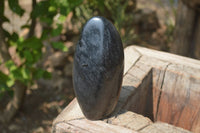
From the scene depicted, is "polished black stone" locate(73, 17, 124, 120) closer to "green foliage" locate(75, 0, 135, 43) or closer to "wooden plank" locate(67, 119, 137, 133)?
"wooden plank" locate(67, 119, 137, 133)

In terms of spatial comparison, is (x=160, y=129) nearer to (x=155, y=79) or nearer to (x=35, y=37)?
(x=155, y=79)

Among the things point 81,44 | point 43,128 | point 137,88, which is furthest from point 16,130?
point 81,44

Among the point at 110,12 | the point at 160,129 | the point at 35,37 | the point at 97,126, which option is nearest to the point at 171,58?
the point at 160,129

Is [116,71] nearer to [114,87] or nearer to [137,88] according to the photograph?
[114,87]

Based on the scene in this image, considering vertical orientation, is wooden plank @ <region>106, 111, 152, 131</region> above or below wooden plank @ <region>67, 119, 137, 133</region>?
above

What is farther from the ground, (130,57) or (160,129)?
(130,57)

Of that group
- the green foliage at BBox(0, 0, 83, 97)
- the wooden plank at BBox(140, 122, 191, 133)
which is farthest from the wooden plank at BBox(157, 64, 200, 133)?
the green foliage at BBox(0, 0, 83, 97)

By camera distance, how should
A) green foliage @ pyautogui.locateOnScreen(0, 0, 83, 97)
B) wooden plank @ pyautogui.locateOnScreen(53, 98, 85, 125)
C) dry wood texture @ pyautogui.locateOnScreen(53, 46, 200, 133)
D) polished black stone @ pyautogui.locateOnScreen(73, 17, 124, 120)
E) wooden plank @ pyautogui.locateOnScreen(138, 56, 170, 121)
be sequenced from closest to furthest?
polished black stone @ pyautogui.locateOnScreen(73, 17, 124, 120), wooden plank @ pyautogui.locateOnScreen(53, 98, 85, 125), dry wood texture @ pyautogui.locateOnScreen(53, 46, 200, 133), wooden plank @ pyautogui.locateOnScreen(138, 56, 170, 121), green foliage @ pyautogui.locateOnScreen(0, 0, 83, 97)

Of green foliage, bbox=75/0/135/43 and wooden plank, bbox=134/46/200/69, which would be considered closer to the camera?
wooden plank, bbox=134/46/200/69
